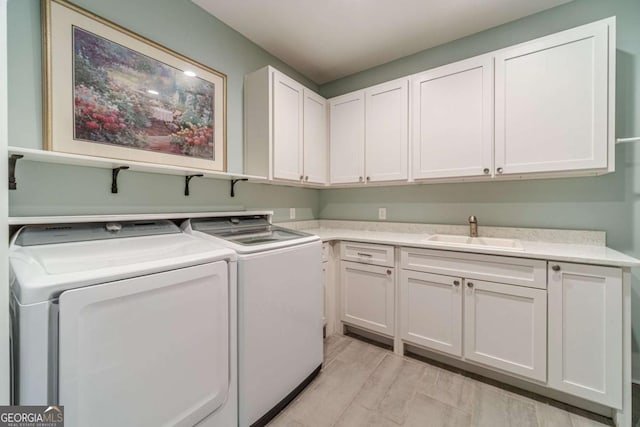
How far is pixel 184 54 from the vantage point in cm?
183

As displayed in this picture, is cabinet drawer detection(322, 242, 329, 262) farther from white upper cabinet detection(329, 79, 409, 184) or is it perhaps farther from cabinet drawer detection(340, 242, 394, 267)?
white upper cabinet detection(329, 79, 409, 184)

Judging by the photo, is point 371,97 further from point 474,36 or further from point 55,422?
point 55,422

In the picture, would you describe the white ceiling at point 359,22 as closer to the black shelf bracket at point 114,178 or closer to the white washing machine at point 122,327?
the black shelf bracket at point 114,178

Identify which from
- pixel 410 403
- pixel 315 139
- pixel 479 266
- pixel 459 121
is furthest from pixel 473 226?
pixel 315 139

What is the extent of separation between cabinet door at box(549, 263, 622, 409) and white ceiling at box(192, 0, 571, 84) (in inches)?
74.5

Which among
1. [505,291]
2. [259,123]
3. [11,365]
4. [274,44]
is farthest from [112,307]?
[274,44]

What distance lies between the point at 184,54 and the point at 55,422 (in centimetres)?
204

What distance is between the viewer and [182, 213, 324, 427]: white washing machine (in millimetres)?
1302

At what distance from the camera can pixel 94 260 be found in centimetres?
99

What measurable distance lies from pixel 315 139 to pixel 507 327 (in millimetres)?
2138

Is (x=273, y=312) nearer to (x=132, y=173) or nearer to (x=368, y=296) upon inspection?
(x=368, y=296)

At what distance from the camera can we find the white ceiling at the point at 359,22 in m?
1.89

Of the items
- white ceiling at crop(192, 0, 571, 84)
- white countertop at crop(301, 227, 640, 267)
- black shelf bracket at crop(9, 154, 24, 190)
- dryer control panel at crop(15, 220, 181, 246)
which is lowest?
white countertop at crop(301, 227, 640, 267)

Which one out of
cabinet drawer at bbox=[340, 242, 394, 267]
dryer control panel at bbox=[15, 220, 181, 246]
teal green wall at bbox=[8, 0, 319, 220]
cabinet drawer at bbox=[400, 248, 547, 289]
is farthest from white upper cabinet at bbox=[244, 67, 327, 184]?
cabinet drawer at bbox=[400, 248, 547, 289]
